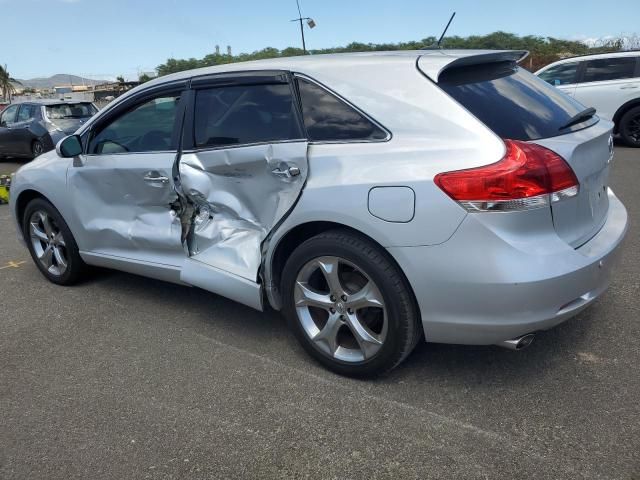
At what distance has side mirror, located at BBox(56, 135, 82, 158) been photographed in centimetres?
391

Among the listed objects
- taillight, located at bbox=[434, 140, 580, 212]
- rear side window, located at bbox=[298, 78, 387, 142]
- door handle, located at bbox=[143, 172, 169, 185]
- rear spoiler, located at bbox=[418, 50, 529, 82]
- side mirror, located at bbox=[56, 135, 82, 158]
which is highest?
rear spoiler, located at bbox=[418, 50, 529, 82]

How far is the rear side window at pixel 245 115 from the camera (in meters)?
3.02

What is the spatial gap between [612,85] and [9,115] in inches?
523

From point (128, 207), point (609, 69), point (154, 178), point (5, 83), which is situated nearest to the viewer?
point (154, 178)

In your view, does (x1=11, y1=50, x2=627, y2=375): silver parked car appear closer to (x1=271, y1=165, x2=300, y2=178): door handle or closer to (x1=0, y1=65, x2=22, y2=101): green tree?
(x1=271, y1=165, x2=300, y2=178): door handle

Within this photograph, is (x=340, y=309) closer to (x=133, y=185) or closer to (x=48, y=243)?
(x=133, y=185)

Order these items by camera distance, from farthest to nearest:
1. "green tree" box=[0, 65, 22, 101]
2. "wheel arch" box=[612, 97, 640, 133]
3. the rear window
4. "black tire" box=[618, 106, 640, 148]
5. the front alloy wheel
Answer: "green tree" box=[0, 65, 22, 101] < "black tire" box=[618, 106, 640, 148] < "wheel arch" box=[612, 97, 640, 133] < the front alloy wheel < the rear window

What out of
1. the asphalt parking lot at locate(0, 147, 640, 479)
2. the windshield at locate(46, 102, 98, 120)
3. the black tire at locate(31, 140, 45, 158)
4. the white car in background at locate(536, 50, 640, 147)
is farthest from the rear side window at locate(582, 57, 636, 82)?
the black tire at locate(31, 140, 45, 158)

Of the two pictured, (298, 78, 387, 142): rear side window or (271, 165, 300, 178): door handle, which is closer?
(298, 78, 387, 142): rear side window

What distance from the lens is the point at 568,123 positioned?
2.79 meters

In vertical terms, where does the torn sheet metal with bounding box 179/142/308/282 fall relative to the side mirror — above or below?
below

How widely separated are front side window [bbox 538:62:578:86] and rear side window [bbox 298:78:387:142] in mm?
9421

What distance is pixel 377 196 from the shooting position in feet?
8.32

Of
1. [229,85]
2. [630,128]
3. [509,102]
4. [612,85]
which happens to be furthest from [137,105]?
[630,128]
